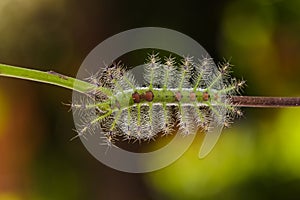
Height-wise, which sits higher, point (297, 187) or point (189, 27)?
point (189, 27)

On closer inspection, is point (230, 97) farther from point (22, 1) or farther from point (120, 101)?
point (22, 1)

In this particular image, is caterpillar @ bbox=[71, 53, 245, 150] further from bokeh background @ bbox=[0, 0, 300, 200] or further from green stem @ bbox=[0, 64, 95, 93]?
bokeh background @ bbox=[0, 0, 300, 200]

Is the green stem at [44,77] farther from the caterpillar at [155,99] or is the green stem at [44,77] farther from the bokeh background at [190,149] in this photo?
the bokeh background at [190,149]

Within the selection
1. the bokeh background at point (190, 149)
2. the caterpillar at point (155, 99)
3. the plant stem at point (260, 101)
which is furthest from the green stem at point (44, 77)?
the bokeh background at point (190, 149)

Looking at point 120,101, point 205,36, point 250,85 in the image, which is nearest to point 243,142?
point 250,85

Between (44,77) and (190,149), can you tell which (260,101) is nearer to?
(44,77)

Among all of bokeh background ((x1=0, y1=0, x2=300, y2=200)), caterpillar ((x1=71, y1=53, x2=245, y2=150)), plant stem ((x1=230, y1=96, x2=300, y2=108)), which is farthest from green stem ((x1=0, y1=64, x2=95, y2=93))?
bokeh background ((x1=0, y1=0, x2=300, y2=200))
